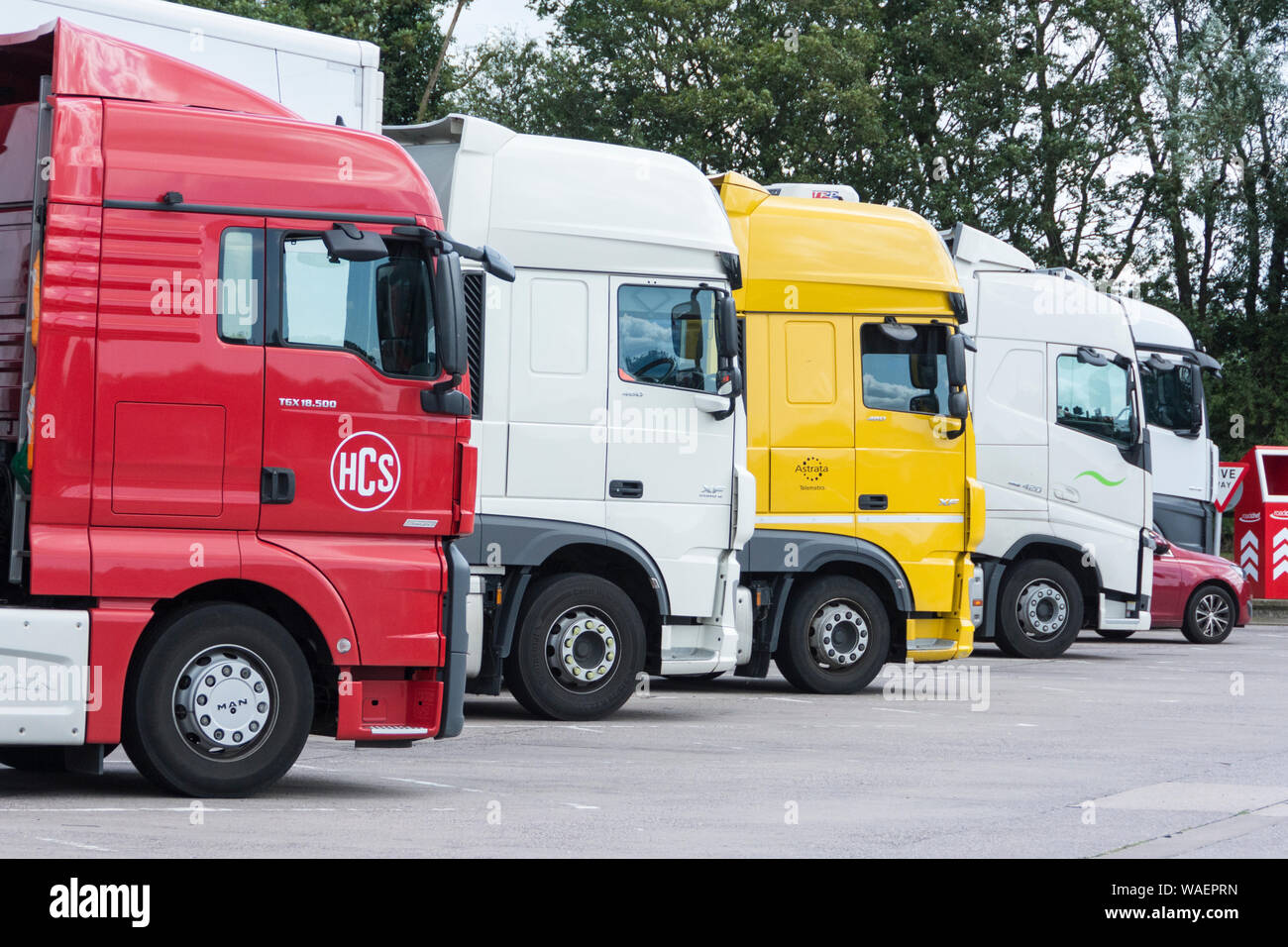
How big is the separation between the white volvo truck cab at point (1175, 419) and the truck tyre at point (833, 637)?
31.7 feet

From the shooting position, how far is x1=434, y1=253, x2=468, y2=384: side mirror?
9.28 m

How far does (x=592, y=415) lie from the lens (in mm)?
12867

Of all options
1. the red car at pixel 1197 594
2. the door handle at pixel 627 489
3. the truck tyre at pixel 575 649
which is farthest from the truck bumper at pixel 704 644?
the red car at pixel 1197 594

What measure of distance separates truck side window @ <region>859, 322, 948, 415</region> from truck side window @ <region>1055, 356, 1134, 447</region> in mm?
4668

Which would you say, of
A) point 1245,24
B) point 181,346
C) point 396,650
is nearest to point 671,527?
point 396,650

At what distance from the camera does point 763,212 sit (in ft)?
50.8

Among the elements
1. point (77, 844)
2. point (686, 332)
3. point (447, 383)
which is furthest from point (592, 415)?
point (77, 844)

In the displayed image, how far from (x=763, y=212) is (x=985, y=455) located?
Result: 5.34 meters

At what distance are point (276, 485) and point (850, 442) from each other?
740cm

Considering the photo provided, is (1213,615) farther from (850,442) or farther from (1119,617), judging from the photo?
(850,442)

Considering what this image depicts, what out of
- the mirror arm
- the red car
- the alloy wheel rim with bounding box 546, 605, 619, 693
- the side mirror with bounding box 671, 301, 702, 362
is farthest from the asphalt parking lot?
the red car

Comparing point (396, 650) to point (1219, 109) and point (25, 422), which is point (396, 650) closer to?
point (25, 422)

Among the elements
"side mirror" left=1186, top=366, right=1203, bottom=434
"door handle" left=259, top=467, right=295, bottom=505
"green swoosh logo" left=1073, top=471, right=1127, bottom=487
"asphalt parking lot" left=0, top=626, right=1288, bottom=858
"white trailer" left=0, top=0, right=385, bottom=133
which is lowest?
"asphalt parking lot" left=0, top=626, right=1288, bottom=858

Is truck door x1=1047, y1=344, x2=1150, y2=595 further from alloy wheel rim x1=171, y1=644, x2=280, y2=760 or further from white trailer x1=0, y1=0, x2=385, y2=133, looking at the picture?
alloy wheel rim x1=171, y1=644, x2=280, y2=760
